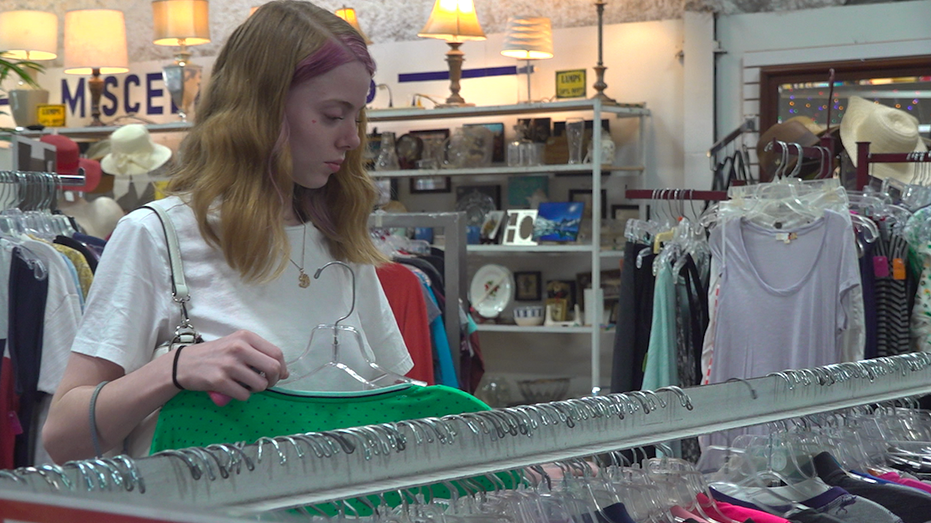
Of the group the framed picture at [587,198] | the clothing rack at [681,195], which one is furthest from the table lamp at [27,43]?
the clothing rack at [681,195]

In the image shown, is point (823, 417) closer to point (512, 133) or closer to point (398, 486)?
point (398, 486)

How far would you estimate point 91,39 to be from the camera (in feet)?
18.4

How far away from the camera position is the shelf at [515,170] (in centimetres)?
497

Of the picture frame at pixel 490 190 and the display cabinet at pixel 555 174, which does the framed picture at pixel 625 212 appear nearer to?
the display cabinet at pixel 555 174

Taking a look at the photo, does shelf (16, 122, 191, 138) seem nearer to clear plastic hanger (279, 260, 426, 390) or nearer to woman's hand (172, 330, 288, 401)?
clear plastic hanger (279, 260, 426, 390)

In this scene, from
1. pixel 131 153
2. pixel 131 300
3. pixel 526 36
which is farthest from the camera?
pixel 131 153

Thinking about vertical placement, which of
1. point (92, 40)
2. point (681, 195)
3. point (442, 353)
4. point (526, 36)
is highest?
point (92, 40)

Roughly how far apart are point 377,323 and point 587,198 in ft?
12.9

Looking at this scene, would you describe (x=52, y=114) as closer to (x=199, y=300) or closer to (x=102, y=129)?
(x=102, y=129)

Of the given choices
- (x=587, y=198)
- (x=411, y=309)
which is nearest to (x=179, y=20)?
(x=587, y=198)

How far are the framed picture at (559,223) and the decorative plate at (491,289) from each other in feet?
1.20

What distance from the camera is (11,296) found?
2371 mm

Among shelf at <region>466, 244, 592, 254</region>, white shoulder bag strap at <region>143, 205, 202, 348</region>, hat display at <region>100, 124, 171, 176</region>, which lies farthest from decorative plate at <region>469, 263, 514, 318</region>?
white shoulder bag strap at <region>143, 205, 202, 348</region>

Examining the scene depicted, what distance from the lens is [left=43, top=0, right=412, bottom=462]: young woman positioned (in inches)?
44.8
